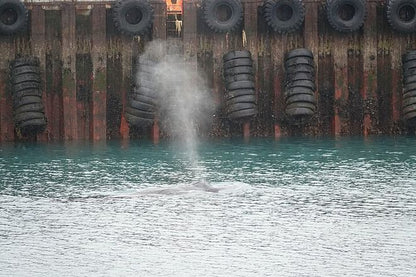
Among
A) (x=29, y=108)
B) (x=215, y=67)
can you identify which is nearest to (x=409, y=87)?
(x=215, y=67)

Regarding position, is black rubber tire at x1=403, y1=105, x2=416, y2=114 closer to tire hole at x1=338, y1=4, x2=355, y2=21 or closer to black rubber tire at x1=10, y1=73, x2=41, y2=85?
tire hole at x1=338, y1=4, x2=355, y2=21

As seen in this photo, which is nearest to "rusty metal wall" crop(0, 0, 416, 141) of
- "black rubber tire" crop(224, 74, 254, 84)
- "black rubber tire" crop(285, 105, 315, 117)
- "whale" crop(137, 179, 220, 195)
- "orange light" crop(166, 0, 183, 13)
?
"orange light" crop(166, 0, 183, 13)

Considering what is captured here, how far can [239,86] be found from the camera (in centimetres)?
4566

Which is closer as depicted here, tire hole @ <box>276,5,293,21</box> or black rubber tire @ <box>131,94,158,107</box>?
black rubber tire @ <box>131,94,158,107</box>

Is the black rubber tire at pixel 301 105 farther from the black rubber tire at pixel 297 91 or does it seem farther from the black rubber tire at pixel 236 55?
the black rubber tire at pixel 236 55

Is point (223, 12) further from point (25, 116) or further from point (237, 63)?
point (25, 116)

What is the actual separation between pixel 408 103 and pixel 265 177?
9752mm

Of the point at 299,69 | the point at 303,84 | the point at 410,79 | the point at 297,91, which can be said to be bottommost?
the point at 297,91

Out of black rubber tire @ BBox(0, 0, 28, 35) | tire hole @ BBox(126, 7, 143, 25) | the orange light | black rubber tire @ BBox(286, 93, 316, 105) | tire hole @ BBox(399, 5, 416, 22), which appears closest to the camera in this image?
black rubber tire @ BBox(0, 0, 28, 35)

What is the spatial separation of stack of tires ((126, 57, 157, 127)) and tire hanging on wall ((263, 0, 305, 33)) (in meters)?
3.98

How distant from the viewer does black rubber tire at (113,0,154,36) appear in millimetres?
45969

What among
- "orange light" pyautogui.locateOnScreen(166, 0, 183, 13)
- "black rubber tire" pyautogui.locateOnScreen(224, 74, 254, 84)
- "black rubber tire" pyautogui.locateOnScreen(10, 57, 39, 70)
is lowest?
"black rubber tire" pyautogui.locateOnScreen(224, 74, 254, 84)

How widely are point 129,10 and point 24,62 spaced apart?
3698mm

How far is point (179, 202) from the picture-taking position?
33.5 meters
